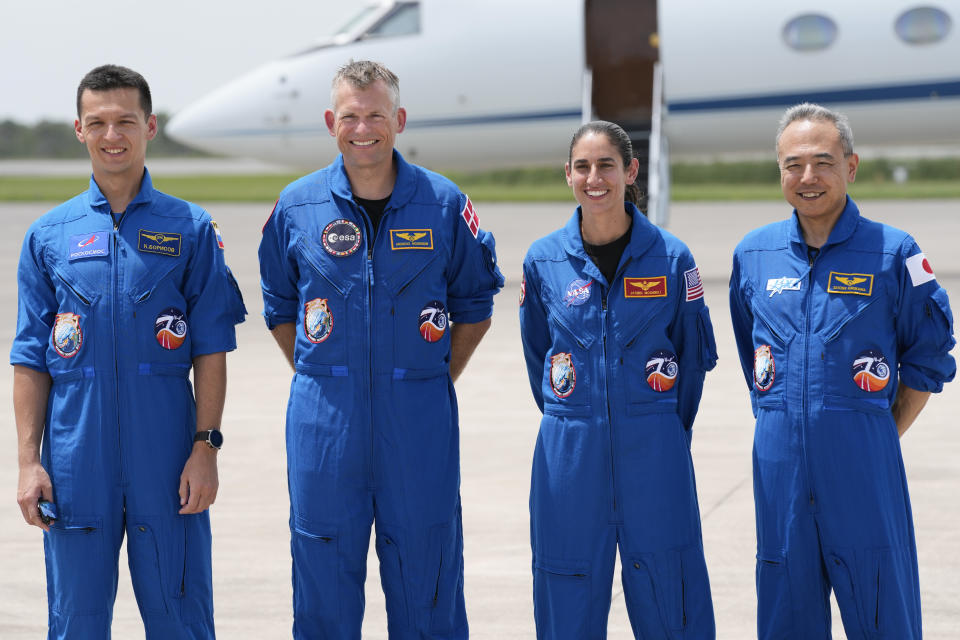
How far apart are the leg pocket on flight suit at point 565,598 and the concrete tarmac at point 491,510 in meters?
1.07

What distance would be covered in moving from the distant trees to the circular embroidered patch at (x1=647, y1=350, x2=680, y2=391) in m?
107

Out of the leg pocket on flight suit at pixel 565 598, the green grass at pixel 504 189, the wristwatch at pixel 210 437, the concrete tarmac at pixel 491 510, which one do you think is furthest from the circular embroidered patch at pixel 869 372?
the green grass at pixel 504 189

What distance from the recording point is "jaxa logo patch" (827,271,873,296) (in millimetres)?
3840

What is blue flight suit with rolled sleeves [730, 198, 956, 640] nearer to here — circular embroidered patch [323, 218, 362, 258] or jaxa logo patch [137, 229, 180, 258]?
circular embroidered patch [323, 218, 362, 258]

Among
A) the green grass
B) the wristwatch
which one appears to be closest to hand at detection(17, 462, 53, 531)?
the wristwatch

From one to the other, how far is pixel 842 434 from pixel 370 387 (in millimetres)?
1480

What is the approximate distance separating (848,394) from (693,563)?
718mm

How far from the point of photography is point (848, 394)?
12.6 ft

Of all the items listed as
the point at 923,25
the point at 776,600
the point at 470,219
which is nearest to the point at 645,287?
the point at 470,219

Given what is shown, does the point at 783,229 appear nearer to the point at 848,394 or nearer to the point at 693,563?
the point at 848,394

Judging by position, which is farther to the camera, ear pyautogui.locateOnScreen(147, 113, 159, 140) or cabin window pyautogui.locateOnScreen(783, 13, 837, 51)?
cabin window pyautogui.locateOnScreen(783, 13, 837, 51)

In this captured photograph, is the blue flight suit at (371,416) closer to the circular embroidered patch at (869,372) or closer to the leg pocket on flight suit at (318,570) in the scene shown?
the leg pocket on flight suit at (318,570)

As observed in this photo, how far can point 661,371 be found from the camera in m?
4.00

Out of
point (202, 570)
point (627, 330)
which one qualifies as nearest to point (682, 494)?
point (627, 330)
